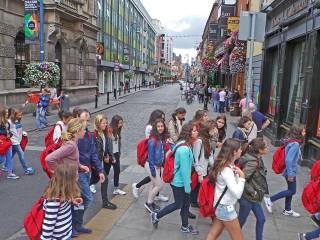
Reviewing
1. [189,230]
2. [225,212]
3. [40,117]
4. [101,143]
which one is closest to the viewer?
[225,212]

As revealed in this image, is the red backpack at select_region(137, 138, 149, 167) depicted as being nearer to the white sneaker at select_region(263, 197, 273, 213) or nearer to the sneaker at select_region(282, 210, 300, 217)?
the white sneaker at select_region(263, 197, 273, 213)

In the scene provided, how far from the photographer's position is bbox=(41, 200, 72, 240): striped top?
3.24 meters

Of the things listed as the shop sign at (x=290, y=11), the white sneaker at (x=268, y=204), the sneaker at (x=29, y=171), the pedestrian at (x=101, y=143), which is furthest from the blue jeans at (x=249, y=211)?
the shop sign at (x=290, y=11)

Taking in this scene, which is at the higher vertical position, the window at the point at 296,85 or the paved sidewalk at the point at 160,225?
the window at the point at 296,85

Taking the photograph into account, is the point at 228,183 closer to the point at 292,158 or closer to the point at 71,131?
the point at 71,131

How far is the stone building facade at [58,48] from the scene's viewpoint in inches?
674

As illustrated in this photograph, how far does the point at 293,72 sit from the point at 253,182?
29.1 feet

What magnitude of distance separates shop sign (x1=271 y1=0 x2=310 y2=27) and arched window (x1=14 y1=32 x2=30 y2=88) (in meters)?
12.7

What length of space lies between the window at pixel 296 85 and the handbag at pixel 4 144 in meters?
7.74

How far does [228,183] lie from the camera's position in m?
3.76

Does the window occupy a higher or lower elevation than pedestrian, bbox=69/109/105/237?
higher

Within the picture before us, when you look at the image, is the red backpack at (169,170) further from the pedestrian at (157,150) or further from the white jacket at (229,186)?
the white jacket at (229,186)

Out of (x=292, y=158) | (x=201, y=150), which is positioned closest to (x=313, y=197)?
(x=292, y=158)

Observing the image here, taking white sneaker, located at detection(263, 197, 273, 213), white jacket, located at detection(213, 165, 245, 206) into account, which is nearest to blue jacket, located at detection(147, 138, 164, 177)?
white jacket, located at detection(213, 165, 245, 206)
